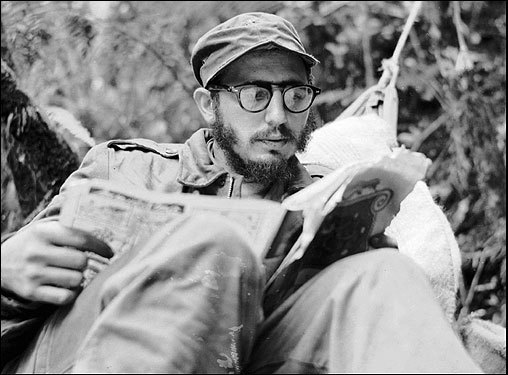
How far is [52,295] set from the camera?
120 centimetres

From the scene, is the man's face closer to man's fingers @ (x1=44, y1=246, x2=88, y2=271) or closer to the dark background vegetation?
man's fingers @ (x1=44, y1=246, x2=88, y2=271)

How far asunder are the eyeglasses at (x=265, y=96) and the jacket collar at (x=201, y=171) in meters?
0.13

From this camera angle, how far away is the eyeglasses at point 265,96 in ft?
5.31

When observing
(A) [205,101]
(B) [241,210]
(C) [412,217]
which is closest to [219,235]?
(B) [241,210]

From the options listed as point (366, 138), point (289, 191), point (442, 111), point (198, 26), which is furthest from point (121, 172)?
point (442, 111)

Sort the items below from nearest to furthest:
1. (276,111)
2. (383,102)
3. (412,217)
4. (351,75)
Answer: (276,111)
(412,217)
(383,102)
(351,75)

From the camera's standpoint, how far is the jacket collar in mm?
1634

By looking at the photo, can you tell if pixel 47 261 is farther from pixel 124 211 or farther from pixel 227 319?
pixel 227 319

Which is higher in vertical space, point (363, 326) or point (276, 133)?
point (276, 133)

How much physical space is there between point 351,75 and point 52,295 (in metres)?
3.06

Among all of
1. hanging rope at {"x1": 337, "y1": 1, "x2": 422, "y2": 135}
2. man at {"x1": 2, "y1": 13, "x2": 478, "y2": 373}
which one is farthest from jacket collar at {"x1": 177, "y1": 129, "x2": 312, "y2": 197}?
hanging rope at {"x1": 337, "y1": 1, "x2": 422, "y2": 135}

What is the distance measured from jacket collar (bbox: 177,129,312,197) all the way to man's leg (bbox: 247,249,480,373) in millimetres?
449

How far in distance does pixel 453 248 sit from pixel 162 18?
196 cm

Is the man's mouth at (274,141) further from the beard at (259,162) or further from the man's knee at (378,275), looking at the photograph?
the man's knee at (378,275)
